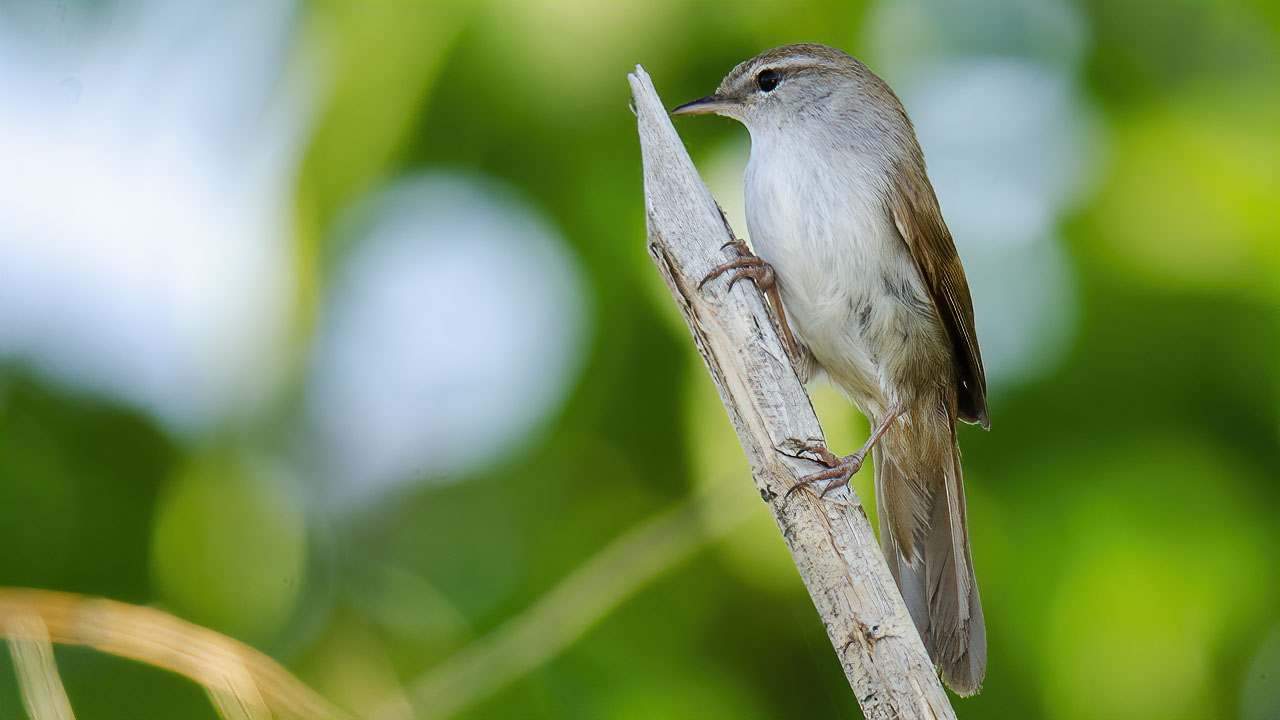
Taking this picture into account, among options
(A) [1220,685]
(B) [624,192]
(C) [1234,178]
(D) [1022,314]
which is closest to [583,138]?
(B) [624,192]

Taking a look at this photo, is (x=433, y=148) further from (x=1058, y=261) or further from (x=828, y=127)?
(x=1058, y=261)

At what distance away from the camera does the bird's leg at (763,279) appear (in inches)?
37.9

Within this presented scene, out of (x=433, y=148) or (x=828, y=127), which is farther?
(x=433, y=148)

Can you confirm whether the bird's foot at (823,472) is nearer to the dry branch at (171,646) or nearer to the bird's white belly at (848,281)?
the bird's white belly at (848,281)

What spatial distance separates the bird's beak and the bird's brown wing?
26 cm

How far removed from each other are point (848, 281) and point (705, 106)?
0.31 m

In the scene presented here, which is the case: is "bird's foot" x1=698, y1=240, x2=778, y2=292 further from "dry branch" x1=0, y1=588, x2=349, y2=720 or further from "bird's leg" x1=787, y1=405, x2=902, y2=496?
"dry branch" x1=0, y1=588, x2=349, y2=720

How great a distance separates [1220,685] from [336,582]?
1.45 meters

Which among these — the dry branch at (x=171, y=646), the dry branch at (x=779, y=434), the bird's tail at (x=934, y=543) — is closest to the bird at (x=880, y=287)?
the bird's tail at (x=934, y=543)

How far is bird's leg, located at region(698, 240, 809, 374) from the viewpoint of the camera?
0.96 metres

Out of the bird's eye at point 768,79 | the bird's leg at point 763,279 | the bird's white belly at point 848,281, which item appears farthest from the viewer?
the bird's eye at point 768,79

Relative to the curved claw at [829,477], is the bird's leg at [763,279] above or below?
above

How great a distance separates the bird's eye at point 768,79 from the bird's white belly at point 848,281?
0.13 metres

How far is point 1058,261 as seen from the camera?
154 cm
